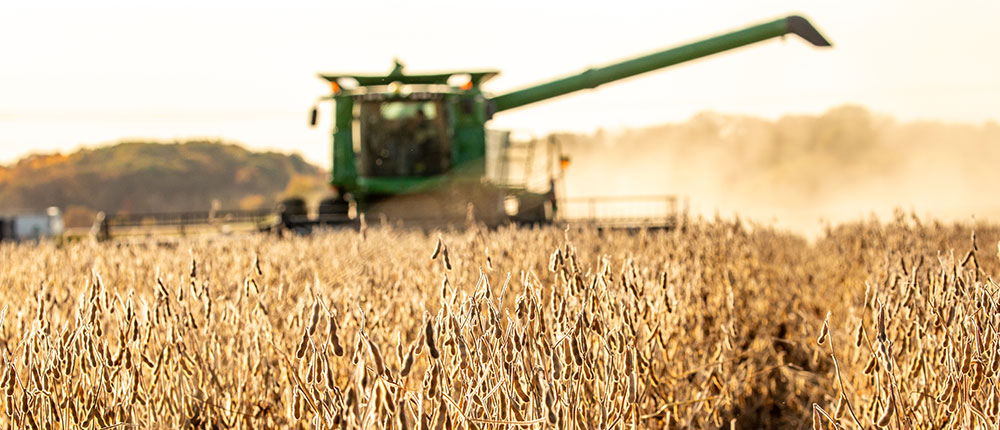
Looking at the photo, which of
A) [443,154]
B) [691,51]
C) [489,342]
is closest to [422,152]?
[443,154]

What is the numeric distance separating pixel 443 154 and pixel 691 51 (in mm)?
3984

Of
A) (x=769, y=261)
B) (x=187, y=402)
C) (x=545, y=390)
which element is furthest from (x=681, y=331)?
(x=769, y=261)

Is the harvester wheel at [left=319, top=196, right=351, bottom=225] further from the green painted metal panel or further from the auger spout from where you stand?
the auger spout

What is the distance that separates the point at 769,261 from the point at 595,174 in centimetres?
3124

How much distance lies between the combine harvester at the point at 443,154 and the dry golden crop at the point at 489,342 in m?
6.20

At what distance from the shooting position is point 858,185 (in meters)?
38.2

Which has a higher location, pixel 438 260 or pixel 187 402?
pixel 438 260

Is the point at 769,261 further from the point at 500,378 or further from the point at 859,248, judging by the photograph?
the point at 500,378

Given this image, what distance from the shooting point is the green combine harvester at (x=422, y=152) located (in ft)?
40.3

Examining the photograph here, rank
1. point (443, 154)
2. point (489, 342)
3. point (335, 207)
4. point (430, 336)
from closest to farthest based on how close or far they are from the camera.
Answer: point (430, 336) < point (489, 342) < point (443, 154) < point (335, 207)

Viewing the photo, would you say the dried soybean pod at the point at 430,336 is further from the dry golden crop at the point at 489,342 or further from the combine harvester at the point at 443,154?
the combine harvester at the point at 443,154

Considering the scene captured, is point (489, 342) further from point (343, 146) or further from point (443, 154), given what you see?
point (343, 146)

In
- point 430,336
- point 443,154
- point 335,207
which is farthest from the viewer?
point 335,207

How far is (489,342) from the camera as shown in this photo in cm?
193
